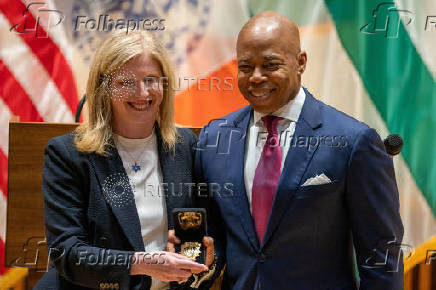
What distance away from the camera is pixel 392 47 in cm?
263

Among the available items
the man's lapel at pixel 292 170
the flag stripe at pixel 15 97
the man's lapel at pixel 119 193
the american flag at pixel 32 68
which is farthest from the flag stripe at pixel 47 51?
the man's lapel at pixel 292 170

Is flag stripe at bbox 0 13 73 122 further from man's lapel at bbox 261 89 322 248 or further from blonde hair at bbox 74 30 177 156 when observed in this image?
man's lapel at bbox 261 89 322 248

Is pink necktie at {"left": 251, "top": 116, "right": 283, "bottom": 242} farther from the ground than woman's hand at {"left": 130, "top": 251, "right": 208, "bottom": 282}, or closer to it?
farther from the ground

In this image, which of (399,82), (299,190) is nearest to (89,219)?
(299,190)

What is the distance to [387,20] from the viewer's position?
262 centimetres

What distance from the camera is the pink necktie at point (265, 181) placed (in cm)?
147

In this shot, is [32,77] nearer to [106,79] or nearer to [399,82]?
[106,79]

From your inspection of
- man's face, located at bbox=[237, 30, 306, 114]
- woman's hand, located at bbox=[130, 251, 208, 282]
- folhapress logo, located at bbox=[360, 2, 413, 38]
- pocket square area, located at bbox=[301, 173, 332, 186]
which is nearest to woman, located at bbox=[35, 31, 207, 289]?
woman's hand, located at bbox=[130, 251, 208, 282]

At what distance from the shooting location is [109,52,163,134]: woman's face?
5.14ft

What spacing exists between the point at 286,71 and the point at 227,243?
573 millimetres

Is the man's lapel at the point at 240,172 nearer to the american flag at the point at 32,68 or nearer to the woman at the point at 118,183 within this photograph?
the woman at the point at 118,183

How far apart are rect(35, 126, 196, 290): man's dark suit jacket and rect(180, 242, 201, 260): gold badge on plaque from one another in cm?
11

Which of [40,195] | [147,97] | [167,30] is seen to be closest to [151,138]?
[147,97]

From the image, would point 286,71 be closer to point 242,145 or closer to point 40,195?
point 242,145
